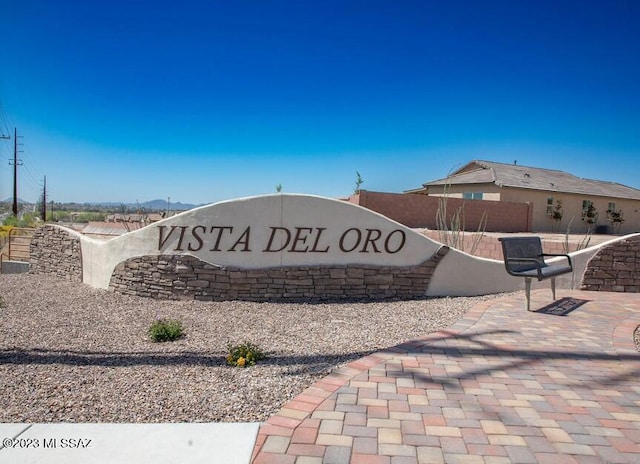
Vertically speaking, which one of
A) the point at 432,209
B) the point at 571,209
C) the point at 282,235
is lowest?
the point at 282,235

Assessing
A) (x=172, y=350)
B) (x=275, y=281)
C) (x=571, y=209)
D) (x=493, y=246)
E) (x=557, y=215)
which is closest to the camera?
(x=172, y=350)

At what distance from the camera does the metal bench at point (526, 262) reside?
6836 mm

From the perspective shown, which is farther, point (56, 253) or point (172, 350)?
point (56, 253)

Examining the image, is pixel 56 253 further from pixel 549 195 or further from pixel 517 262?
pixel 549 195

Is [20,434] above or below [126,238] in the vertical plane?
below

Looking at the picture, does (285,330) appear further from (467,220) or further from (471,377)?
(467,220)

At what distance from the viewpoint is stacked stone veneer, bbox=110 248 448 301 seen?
316 inches

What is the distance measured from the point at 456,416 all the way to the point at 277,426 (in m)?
1.29

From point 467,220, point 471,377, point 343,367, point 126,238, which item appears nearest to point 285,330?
point 343,367

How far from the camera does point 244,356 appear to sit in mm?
4645

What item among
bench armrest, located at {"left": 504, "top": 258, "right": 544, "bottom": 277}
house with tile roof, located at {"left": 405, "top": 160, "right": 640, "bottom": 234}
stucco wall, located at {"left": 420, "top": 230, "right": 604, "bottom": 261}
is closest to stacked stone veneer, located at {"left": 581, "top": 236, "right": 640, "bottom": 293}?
stucco wall, located at {"left": 420, "top": 230, "right": 604, "bottom": 261}

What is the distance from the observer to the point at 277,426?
309cm

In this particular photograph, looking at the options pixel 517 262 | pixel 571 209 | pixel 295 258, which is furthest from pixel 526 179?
pixel 295 258

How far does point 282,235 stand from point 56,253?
6944 millimetres
